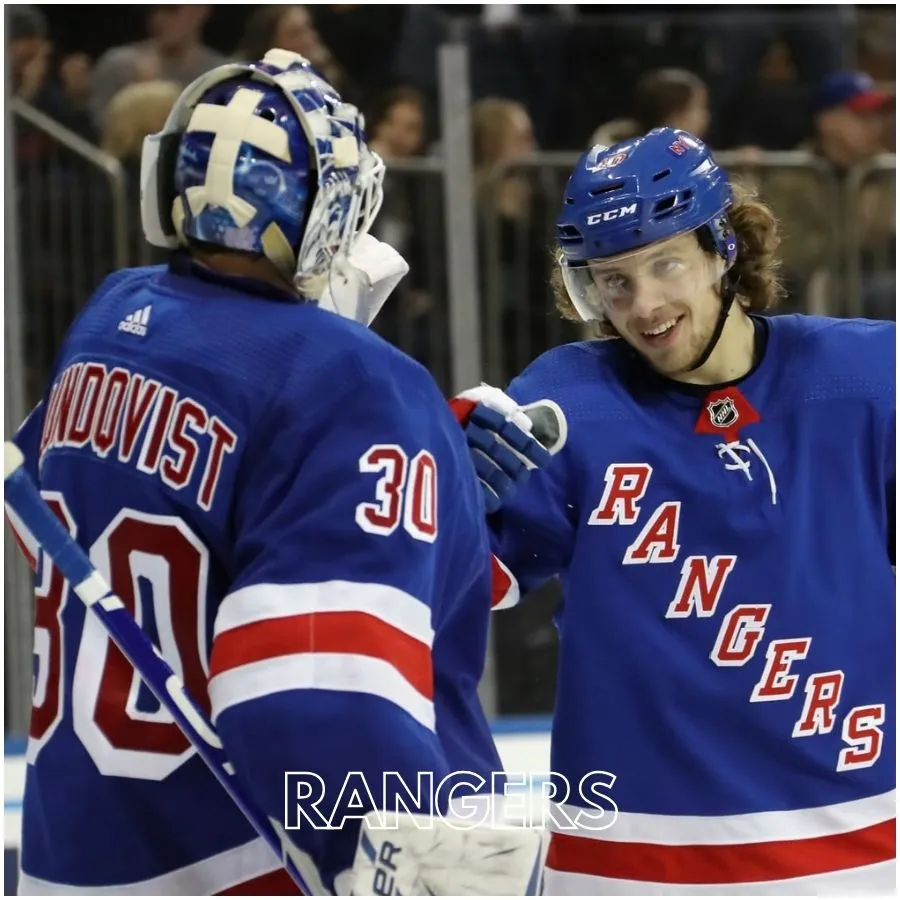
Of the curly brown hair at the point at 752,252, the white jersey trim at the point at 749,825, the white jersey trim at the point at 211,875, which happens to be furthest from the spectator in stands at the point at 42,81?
the white jersey trim at the point at 211,875

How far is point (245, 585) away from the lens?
1.36m

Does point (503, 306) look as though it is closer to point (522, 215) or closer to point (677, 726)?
point (522, 215)

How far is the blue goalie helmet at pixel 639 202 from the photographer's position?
209 cm

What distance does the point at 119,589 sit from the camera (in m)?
1.47

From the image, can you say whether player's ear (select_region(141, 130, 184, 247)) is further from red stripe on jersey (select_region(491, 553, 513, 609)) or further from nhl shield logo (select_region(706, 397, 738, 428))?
nhl shield logo (select_region(706, 397, 738, 428))

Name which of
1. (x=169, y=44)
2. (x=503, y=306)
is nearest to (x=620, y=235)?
(x=503, y=306)

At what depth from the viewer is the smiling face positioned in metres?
2.11

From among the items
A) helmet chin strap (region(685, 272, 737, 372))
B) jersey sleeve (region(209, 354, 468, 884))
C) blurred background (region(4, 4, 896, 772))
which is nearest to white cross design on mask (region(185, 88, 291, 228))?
jersey sleeve (region(209, 354, 468, 884))

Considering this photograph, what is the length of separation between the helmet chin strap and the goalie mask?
72cm

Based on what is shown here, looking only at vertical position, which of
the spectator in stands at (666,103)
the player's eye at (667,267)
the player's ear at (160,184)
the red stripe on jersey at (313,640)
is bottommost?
the red stripe on jersey at (313,640)

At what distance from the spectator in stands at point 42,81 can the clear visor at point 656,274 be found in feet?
6.87

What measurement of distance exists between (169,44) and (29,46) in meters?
0.32

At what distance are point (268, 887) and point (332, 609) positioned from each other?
324 mm

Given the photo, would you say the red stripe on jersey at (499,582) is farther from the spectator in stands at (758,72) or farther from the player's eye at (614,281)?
the spectator in stands at (758,72)
